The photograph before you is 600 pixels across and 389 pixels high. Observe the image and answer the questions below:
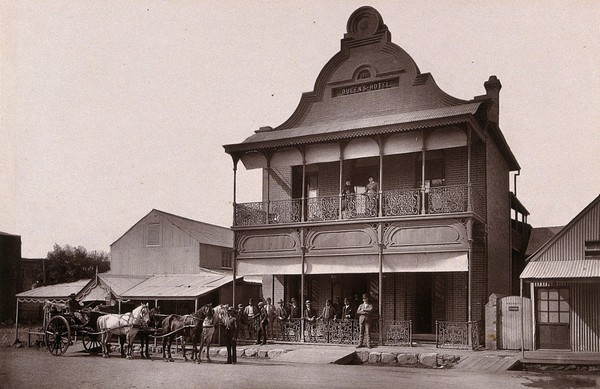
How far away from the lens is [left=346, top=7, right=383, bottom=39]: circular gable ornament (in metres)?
24.6

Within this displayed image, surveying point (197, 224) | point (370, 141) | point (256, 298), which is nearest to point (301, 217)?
point (370, 141)

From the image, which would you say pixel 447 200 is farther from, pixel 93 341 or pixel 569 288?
pixel 93 341

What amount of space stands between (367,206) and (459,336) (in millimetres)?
5223

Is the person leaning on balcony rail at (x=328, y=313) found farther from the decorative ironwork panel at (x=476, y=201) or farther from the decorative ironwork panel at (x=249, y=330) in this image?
the decorative ironwork panel at (x=476, y=201)

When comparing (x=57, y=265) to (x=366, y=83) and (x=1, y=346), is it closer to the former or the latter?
(x=1, y=346)

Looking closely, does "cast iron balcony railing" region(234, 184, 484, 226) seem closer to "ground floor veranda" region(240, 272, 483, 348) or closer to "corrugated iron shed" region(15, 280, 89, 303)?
"ground floor veranda" region(240, 272, 483, 348)

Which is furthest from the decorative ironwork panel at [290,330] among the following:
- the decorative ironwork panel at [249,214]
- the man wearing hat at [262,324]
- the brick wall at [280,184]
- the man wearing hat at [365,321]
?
the brick wall at [280,184]

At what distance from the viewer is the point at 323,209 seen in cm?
2327

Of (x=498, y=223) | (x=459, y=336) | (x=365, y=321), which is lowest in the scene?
(x=459, y=336)

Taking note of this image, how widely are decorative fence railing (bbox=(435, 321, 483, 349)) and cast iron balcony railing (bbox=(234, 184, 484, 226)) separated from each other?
139 inches

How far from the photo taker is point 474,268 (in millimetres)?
22656

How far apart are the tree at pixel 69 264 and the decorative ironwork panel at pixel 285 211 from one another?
3238 cm

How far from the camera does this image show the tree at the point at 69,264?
171ft

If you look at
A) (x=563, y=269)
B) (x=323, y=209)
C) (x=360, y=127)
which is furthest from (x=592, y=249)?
(x=323, y=209)
